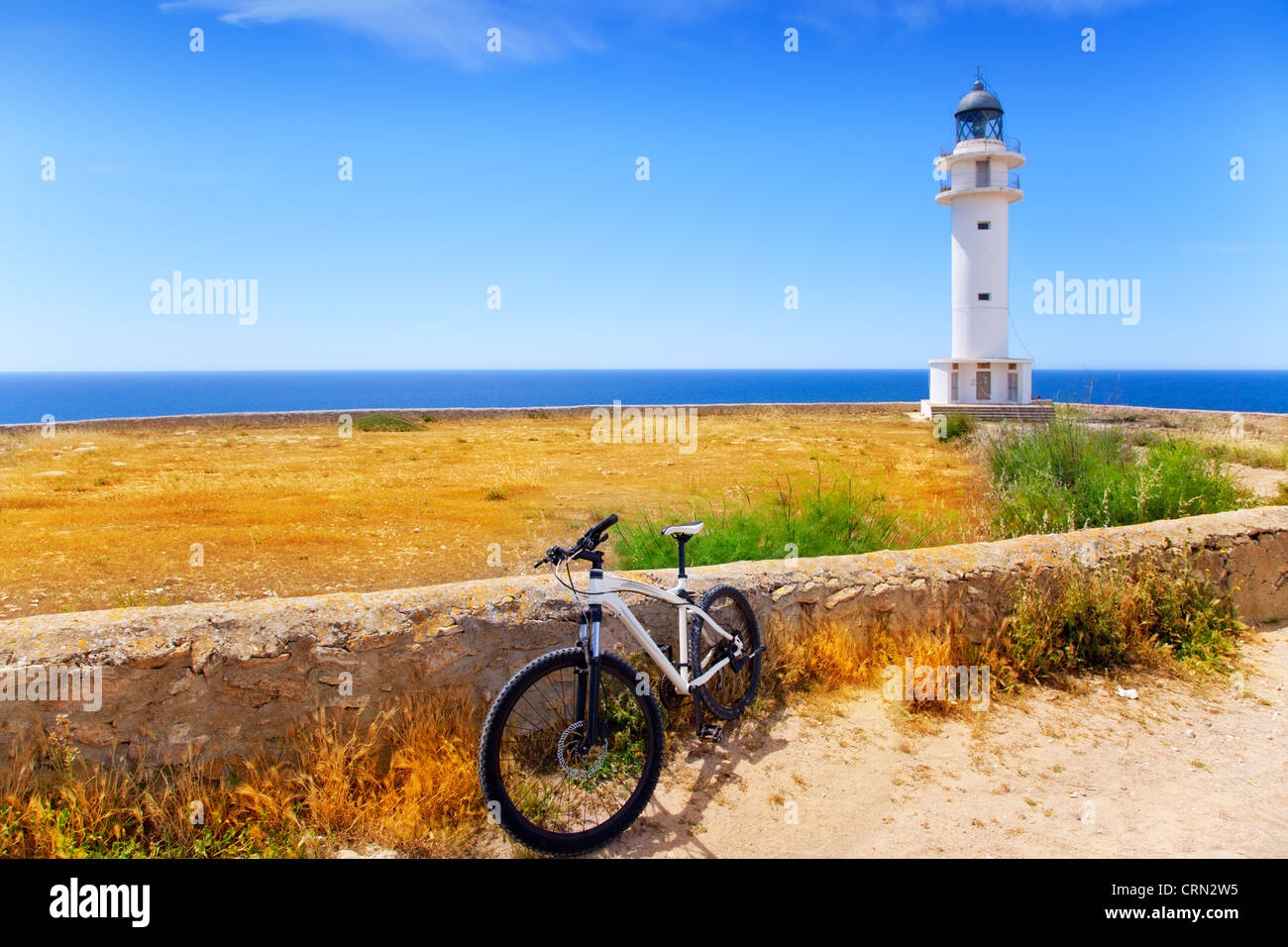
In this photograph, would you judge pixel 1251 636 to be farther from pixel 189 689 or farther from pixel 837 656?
pixel 189 689

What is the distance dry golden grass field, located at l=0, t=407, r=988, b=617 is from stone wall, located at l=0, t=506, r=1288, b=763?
1644 mm

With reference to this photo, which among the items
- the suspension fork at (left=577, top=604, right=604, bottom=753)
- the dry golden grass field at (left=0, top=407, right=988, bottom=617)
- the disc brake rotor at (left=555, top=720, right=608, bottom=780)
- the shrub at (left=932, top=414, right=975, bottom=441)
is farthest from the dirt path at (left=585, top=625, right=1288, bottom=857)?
the shrub at (left=932, top=414, right=975, bottom=441)

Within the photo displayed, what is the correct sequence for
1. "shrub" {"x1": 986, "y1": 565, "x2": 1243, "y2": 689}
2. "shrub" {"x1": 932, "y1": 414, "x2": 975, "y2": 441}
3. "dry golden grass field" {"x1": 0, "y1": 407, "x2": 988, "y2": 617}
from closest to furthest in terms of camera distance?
"shrub" {"x1": 986, "y1": 565, "x2": 1243, "y2": 689}, "dry golden grass field" {"x1": 0, "y1": 407, "x2": 988, "y2": 617}, "shrub" {"x1": 932, "y1": 414, "x2": 975, "y2": 441}

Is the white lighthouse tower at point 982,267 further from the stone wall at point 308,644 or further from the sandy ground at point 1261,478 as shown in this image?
the stone wall at point 308,644

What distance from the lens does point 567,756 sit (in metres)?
3.03

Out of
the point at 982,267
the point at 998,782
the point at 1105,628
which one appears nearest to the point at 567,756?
the point at 998,782

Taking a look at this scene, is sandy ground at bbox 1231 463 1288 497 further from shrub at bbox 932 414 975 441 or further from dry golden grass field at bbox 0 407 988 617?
shrub at bbox 932 414 975 441

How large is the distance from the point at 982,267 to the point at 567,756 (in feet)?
105

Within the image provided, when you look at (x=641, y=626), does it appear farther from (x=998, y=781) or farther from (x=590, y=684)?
(x=998, y=781)

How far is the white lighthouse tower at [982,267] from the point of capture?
30688 millimetres

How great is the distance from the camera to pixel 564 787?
3186 mm

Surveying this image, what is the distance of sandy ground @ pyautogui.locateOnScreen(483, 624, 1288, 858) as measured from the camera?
301cm
